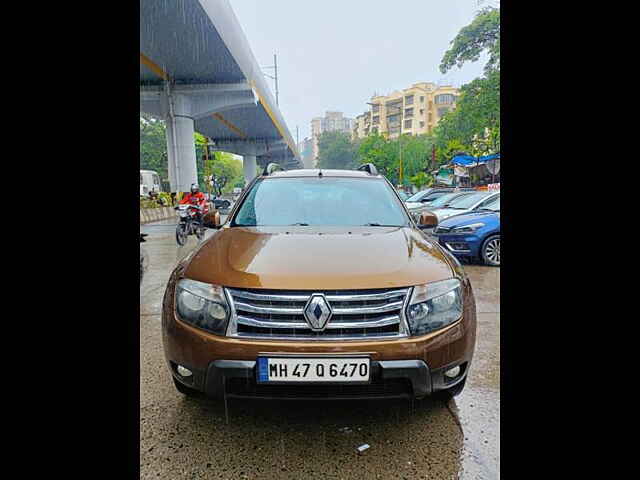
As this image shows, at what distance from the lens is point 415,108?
62.1 m

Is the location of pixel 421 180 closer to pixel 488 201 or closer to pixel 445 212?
pixel 445 212

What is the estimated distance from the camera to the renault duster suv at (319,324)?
173 cm

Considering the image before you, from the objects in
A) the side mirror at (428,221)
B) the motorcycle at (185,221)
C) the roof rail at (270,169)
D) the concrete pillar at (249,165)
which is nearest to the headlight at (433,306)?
the side mirror at (428,221)

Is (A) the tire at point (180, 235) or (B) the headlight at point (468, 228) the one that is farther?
(A) the tire at point (180, 235)

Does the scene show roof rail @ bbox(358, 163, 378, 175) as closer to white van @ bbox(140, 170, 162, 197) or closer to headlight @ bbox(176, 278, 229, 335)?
white van @ bbox(140, 170, 162, 197)

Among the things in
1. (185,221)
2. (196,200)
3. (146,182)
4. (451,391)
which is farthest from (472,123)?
(451,391)

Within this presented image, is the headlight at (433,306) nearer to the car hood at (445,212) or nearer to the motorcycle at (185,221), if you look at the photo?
the car hood at (445,212)

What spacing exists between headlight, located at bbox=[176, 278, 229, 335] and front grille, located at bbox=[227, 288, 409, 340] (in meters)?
0.06

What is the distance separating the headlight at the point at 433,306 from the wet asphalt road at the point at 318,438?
0.38 m

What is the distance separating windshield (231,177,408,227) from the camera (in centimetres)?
282

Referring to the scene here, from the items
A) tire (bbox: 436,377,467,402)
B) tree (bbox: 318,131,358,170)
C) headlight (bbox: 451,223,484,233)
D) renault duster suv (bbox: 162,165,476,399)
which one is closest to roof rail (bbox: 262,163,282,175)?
renault duster suv (bbox: 162,165,476,399)
